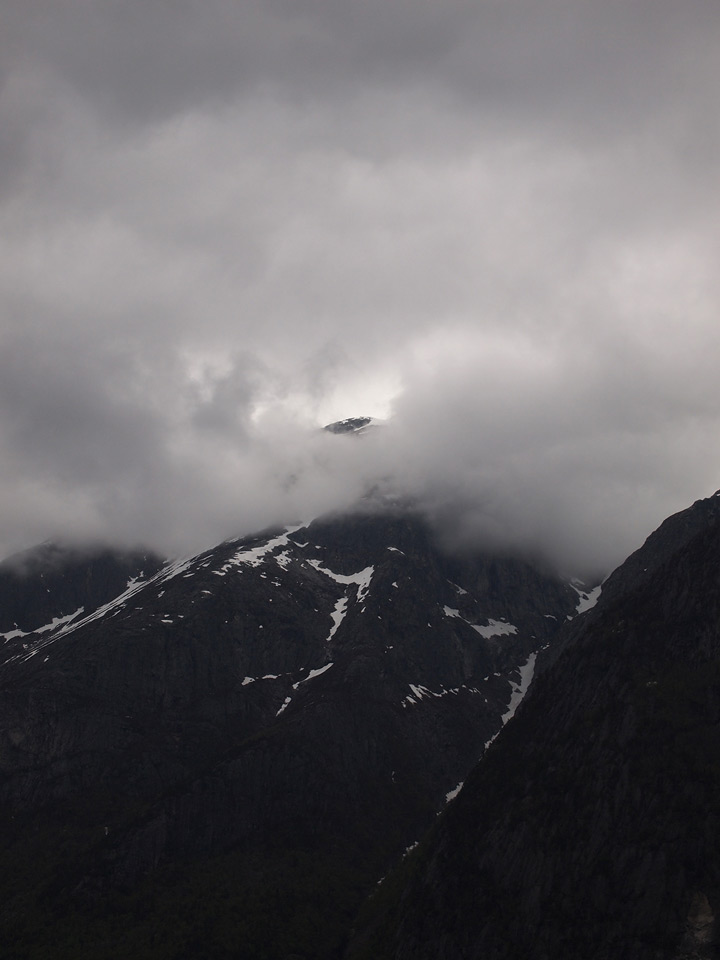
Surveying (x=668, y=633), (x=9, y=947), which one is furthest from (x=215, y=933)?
(x=668, y=633)

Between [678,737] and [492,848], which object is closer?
[678,737]

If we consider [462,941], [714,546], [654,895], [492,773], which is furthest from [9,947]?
[714,546]

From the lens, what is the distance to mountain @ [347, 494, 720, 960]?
140 m

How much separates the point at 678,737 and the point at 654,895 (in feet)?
105

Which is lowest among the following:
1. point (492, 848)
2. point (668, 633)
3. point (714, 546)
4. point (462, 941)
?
point (462, 941)

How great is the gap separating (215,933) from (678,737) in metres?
114

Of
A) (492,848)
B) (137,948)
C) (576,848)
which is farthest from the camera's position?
(137,948)

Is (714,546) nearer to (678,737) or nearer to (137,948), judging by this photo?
(678,737)

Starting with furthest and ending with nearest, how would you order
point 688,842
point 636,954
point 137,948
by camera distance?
point 137,948
point 688,842
point 636,954

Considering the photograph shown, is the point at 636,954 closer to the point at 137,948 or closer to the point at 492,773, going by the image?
the point at 492,773

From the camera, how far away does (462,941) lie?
158 m

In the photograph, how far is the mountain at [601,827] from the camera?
140m

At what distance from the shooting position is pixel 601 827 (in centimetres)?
15700

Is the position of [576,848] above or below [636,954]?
above
